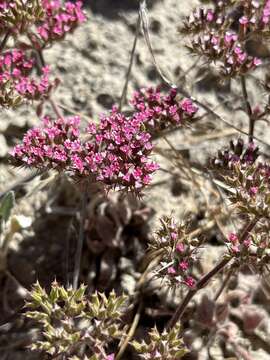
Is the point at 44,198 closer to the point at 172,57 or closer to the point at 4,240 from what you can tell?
the point at 4,240

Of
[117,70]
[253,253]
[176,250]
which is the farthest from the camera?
[117,70]

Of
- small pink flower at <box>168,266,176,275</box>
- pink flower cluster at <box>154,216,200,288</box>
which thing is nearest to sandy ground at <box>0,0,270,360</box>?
pink flower cluster at <box>154,216,200,288</box>

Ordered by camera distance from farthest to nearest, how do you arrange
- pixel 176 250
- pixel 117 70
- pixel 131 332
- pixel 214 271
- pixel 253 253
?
pixel 117 70, pixel 131 332, pixel 214 271, pixel 176 250, pixel 253 253

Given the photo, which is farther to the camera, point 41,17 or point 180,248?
point 41,17

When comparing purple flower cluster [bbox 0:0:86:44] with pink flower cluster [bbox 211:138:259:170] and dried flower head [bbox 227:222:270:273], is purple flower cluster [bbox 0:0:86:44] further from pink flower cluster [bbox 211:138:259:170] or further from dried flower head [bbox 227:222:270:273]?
dried flower head [bbox 227:222:270:273]

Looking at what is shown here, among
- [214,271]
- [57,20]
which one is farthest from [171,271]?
[57,20]

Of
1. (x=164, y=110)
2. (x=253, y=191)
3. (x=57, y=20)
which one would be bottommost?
(x=253, y=191)

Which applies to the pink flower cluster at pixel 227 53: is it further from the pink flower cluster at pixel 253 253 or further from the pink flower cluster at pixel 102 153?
the pink flower cluster at pixel 253 253

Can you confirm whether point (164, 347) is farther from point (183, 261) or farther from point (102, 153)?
point (102, 153)
